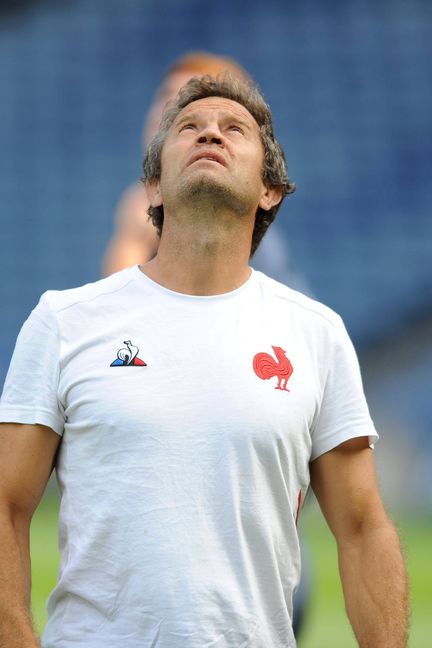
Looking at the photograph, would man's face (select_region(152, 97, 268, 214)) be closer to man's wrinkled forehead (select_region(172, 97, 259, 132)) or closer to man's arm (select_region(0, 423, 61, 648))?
man's wrinkled forehead (select_region(172, 97, 259, 132))

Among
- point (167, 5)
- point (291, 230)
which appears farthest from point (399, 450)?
point (167, 5)

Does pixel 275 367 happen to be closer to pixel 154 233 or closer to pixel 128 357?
pixel 128 357

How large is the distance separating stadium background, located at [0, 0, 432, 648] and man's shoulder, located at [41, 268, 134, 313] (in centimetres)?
846

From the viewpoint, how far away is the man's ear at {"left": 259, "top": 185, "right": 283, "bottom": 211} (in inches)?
99.9

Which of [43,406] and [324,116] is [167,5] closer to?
[324,116]

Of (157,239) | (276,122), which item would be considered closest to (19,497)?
(157,239)

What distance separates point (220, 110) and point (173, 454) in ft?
2.71

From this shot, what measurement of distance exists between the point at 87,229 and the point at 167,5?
2.65 m

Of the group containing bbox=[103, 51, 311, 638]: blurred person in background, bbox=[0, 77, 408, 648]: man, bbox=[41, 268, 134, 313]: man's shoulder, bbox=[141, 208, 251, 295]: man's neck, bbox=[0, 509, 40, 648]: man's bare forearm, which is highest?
bbox=[103, 51, 311, 638]: blurred person in background

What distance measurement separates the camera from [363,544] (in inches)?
88.1

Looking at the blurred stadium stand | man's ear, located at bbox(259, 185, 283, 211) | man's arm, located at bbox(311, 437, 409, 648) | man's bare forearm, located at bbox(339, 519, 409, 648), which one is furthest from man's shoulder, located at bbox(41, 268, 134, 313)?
the blurred stadium stand

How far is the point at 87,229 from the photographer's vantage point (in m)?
11.5

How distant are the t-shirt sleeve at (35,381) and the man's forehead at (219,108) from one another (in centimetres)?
61

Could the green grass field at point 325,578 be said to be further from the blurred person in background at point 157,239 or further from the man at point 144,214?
the man at point 144,214
